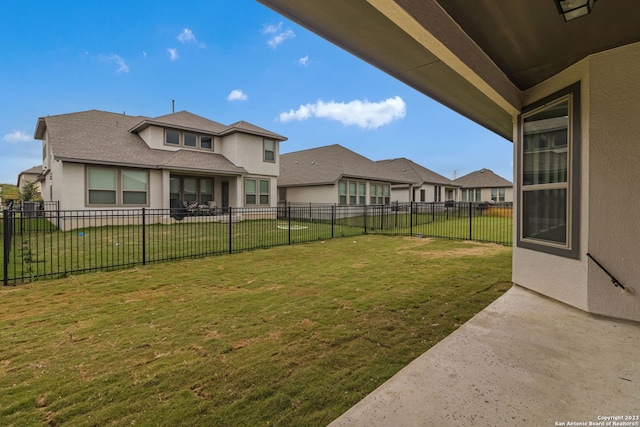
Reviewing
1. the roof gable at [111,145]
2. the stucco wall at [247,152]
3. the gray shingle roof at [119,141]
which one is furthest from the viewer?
the stucco wall at [247,152]

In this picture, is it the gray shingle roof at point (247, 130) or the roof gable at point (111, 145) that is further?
the gray shingle roof at point (247, 130)

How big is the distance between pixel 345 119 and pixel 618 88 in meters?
37.0

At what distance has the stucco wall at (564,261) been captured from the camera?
3.72 meters

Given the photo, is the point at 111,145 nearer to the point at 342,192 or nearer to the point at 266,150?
the point at 266,150

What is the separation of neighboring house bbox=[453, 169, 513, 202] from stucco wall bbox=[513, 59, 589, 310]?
38.1m

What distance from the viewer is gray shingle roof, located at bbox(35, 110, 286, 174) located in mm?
13523

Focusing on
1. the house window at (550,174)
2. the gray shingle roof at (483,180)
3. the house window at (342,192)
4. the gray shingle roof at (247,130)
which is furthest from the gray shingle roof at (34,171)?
the gray shingle roof at (483,180)

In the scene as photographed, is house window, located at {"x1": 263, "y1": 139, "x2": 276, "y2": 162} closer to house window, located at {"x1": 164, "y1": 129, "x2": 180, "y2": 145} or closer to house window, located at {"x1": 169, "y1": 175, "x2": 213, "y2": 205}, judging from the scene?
house window, located at {"x1": 169, "y1": 175, "x2": 213, "y2": 205}

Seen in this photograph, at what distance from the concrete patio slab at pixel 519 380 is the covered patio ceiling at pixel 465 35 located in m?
2.86

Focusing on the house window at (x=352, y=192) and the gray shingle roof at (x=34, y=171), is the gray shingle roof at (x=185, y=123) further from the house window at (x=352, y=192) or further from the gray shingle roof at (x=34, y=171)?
the gray shingle roof at (x=34, y=171)

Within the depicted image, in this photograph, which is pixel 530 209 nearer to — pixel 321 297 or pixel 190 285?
pixel 321 297

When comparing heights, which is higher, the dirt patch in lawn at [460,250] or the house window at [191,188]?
the house window at [191,188]

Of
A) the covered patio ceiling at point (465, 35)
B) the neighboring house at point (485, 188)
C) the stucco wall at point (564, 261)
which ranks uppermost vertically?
the neighboring house at point (485, 188)

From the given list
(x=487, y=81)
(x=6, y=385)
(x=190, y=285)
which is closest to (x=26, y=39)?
(x=190, y=285)
